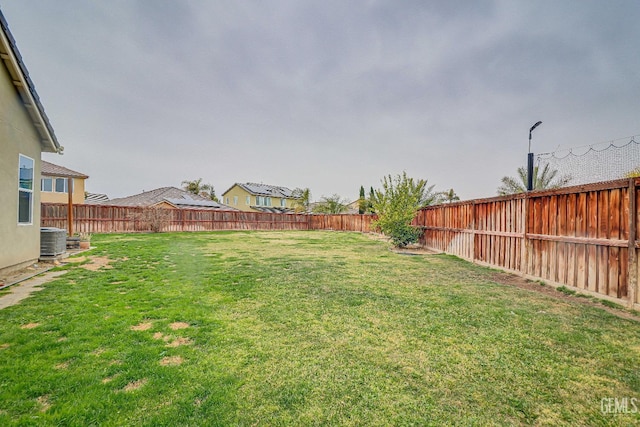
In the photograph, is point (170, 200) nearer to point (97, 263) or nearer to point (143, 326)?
point (97, 263)

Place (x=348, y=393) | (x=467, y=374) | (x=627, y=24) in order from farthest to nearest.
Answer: (x=627, y=24) < (x=467, y=374) < (x=348, y=393)

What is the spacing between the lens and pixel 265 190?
44.2m

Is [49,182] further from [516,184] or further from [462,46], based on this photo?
[516,184]

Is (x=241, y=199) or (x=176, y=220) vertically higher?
(x=241, y=199)

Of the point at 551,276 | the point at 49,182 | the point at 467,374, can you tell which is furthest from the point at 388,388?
the point at 49,182

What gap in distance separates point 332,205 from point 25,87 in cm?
3447

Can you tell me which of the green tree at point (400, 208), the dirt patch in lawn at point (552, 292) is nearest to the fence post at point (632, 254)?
the dirt patch in lawn at point (552, 292)

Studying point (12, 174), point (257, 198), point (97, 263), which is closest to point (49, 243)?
point (97, 263)

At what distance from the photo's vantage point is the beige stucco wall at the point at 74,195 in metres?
20.9

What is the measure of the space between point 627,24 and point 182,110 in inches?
899

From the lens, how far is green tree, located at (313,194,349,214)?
130 ft

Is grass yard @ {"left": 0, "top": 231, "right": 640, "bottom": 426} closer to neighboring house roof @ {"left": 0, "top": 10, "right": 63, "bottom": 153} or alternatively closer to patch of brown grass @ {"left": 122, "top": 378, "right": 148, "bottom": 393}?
patch of brown grass @ {"left": 122, "top": 378, "right": 148, "bottom": 393}

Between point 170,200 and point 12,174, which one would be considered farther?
point 170,200

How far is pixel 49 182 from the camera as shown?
2116cm
